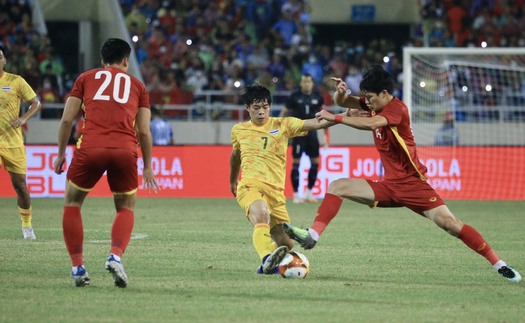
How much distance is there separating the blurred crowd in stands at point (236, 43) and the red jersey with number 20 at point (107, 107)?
1623 centimetres

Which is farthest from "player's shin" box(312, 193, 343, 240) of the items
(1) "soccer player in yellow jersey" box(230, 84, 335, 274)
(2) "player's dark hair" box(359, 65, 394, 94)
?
(2) "player's dark hair" box(359, 65, 394, 94)

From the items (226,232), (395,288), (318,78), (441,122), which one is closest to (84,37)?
(318,78)

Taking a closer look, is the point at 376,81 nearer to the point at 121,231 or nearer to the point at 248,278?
the point at 248,278

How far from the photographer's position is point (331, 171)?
2064cm

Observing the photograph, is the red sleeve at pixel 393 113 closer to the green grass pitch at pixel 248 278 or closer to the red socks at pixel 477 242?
the red socks at pixel 477 242

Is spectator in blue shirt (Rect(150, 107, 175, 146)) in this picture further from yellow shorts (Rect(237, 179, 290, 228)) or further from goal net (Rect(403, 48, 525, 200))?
yellow shorts (Rect(237, 179, 290, 228))

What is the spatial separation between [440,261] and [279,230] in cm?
196

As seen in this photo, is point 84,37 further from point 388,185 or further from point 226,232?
point 388,185

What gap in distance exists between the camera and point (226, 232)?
13.4 metres

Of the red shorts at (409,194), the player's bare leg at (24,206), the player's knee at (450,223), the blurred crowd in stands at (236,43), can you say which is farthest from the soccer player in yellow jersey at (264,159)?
the blurred crowd in stands at (236,43)

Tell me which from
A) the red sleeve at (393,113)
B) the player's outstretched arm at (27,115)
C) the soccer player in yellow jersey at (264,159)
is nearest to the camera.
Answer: the red sleeve at (393,113)

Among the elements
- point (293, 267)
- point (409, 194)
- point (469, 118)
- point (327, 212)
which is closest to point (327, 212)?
point (327, 212)

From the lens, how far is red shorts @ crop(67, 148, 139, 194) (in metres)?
7.99

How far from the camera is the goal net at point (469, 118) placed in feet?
66.9
